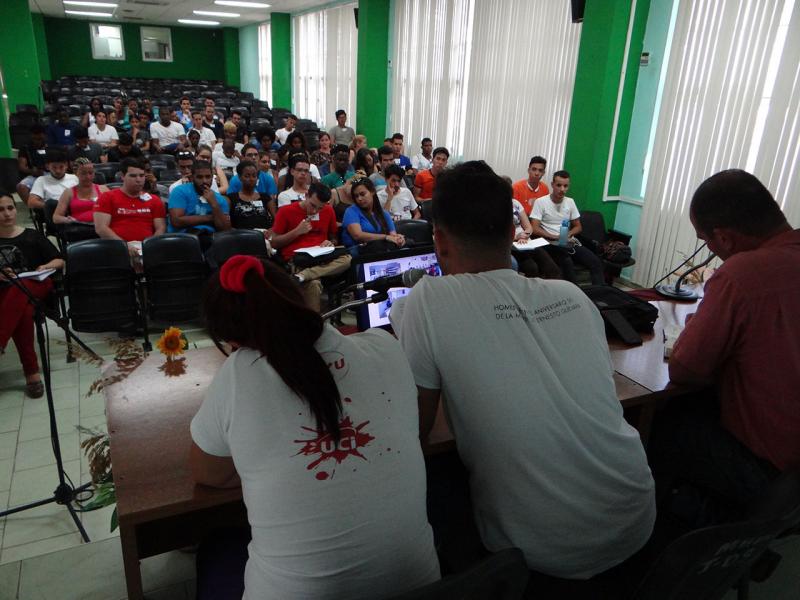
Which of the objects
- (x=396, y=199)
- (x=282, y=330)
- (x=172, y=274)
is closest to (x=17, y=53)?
(x=396, y=199)

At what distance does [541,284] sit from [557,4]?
6135 millimetres

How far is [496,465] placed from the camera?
1269 mm

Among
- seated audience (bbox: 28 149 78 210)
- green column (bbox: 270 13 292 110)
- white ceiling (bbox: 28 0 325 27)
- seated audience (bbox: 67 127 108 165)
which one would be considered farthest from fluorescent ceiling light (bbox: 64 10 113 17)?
seated audience (bbox: 28 149 78 210)

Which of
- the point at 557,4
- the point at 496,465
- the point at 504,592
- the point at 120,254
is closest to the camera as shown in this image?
the point at 504,592

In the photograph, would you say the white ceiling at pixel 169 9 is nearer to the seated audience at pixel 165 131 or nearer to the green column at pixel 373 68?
the green column at pixel 373 68

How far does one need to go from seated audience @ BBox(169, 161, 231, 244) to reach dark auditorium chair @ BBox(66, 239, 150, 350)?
0.85 meters

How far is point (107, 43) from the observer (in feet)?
65.3

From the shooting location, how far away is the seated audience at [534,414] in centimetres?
124

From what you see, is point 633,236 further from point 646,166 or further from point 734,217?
point 734,217

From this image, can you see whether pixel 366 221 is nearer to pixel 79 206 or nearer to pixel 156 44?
pixel 79 206

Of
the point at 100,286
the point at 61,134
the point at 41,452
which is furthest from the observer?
the point at 61,134

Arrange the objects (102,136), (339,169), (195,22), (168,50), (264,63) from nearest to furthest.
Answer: (339,169)
(102,136)
(264,63)
(195,22)
(168,50)

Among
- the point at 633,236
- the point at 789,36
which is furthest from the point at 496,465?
the point at 633,236

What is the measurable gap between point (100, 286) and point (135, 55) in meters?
19.3
